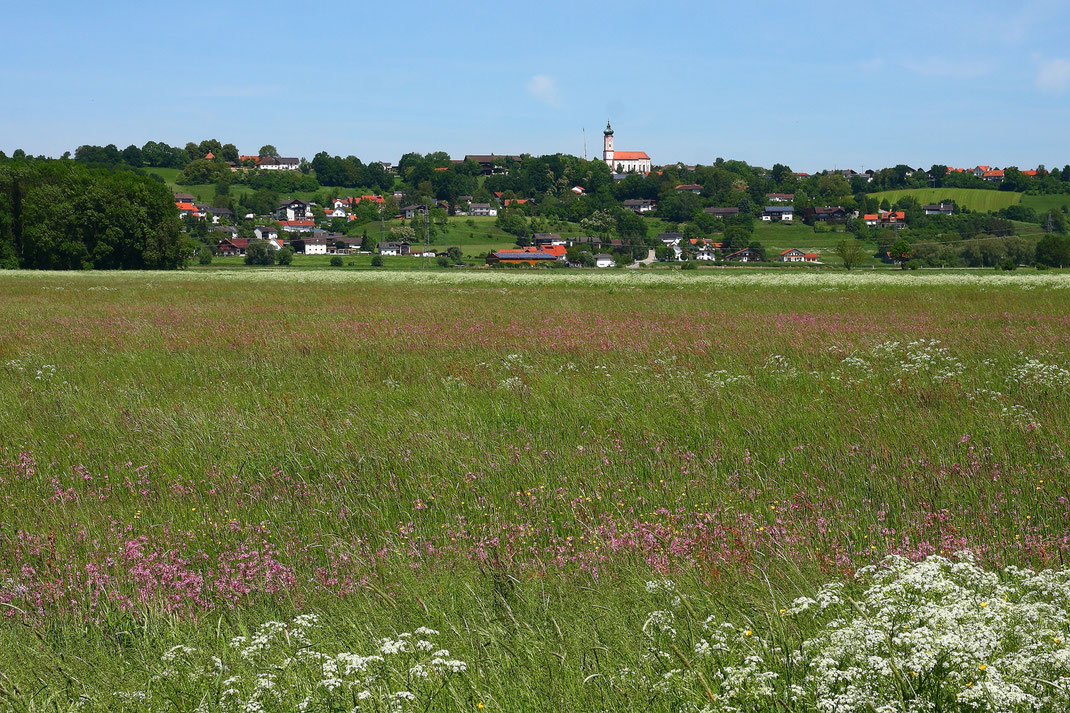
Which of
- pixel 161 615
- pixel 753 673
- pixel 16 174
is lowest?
pixel 161 615

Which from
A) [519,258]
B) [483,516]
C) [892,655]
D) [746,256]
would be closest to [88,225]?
[519,258]

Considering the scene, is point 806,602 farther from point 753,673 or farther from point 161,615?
point 161,615

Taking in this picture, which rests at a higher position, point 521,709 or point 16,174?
point 16,174

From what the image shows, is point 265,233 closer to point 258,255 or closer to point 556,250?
point 258,255

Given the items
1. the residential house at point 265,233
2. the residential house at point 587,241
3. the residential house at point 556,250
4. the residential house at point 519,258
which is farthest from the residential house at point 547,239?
the residential house at point 265,233

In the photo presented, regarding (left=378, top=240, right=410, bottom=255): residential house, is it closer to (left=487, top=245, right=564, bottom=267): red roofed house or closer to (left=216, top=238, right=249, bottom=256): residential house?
(left=216, top=238, right=249, bottom=256): residential house

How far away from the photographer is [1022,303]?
25438 mm

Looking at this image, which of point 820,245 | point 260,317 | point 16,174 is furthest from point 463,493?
point 820,245

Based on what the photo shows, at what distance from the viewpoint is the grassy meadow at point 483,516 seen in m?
3.16

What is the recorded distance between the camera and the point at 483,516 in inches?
213

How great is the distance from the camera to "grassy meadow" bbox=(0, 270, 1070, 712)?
316 cm

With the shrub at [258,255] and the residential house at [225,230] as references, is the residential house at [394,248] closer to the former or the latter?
the residential house at [225,230]

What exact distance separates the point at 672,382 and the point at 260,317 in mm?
14993

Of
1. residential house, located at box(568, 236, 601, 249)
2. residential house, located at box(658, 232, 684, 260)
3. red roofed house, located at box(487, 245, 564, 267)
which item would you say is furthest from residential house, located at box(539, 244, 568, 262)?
residential house, located at box(658, 232, 684, 260)
